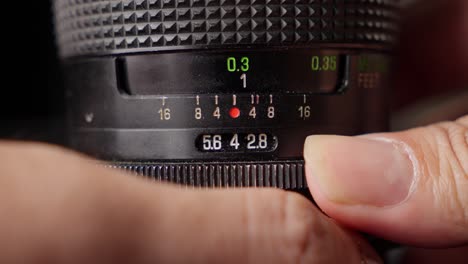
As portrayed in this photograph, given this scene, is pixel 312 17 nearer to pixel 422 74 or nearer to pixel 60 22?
pixel 60 22

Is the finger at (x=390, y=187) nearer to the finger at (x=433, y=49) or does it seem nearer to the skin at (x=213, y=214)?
the skin at (x=213, y=214)

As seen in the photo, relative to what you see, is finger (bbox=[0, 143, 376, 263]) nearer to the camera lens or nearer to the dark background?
the camera lens

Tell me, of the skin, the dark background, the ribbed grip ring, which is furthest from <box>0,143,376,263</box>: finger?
the dark background

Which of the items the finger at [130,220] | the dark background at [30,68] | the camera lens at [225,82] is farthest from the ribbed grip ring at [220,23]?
the dark background at [30,68]

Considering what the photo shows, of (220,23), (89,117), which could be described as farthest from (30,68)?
(220,23)

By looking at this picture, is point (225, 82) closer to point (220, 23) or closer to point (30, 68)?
point (220, 23)
